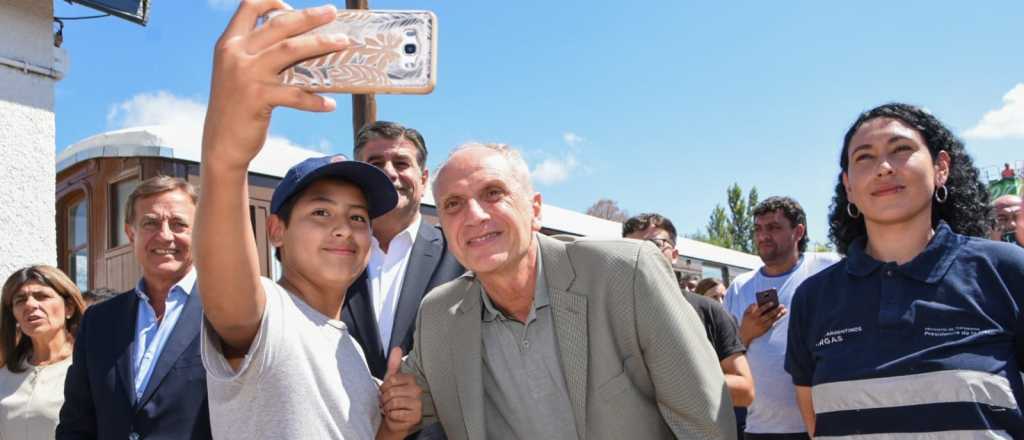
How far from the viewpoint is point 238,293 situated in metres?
1.71

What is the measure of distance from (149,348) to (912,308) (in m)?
2.59

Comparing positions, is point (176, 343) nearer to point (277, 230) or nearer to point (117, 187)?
point (277, 230)

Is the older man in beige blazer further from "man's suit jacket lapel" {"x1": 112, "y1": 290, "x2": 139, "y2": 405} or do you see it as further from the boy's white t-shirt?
"man's suit jacket lapel" {"x1": 112, "y1": 290, "x2": 139, "y2": 405}

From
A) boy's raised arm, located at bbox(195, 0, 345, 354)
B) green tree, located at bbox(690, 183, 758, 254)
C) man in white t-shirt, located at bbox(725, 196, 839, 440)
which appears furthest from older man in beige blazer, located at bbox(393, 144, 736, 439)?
green tree, located at bbox(690, 183, 758, 254)

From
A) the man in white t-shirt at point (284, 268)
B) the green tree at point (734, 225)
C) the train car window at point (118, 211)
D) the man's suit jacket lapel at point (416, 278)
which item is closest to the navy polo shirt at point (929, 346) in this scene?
the man in white t-shirt at point (284, 268)

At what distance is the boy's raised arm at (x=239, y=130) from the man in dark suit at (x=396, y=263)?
115 cm

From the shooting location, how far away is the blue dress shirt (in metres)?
2.73

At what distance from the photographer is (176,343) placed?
2684 millimetres

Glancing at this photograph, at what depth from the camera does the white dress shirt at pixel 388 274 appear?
312 cm

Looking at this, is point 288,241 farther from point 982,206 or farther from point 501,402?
point 982,206

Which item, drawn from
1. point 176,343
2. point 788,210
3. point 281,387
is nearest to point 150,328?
point 176,343

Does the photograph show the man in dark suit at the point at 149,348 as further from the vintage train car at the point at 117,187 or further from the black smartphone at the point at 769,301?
the black smartphone at the point at 769,301

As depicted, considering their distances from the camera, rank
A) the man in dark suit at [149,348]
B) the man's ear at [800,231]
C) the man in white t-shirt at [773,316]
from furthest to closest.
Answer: the man's ear at [800,231]
the man in white t-shirt at [773,316]
the man in dark suit at [149,348]

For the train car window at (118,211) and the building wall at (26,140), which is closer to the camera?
the building wall at (26,140)
